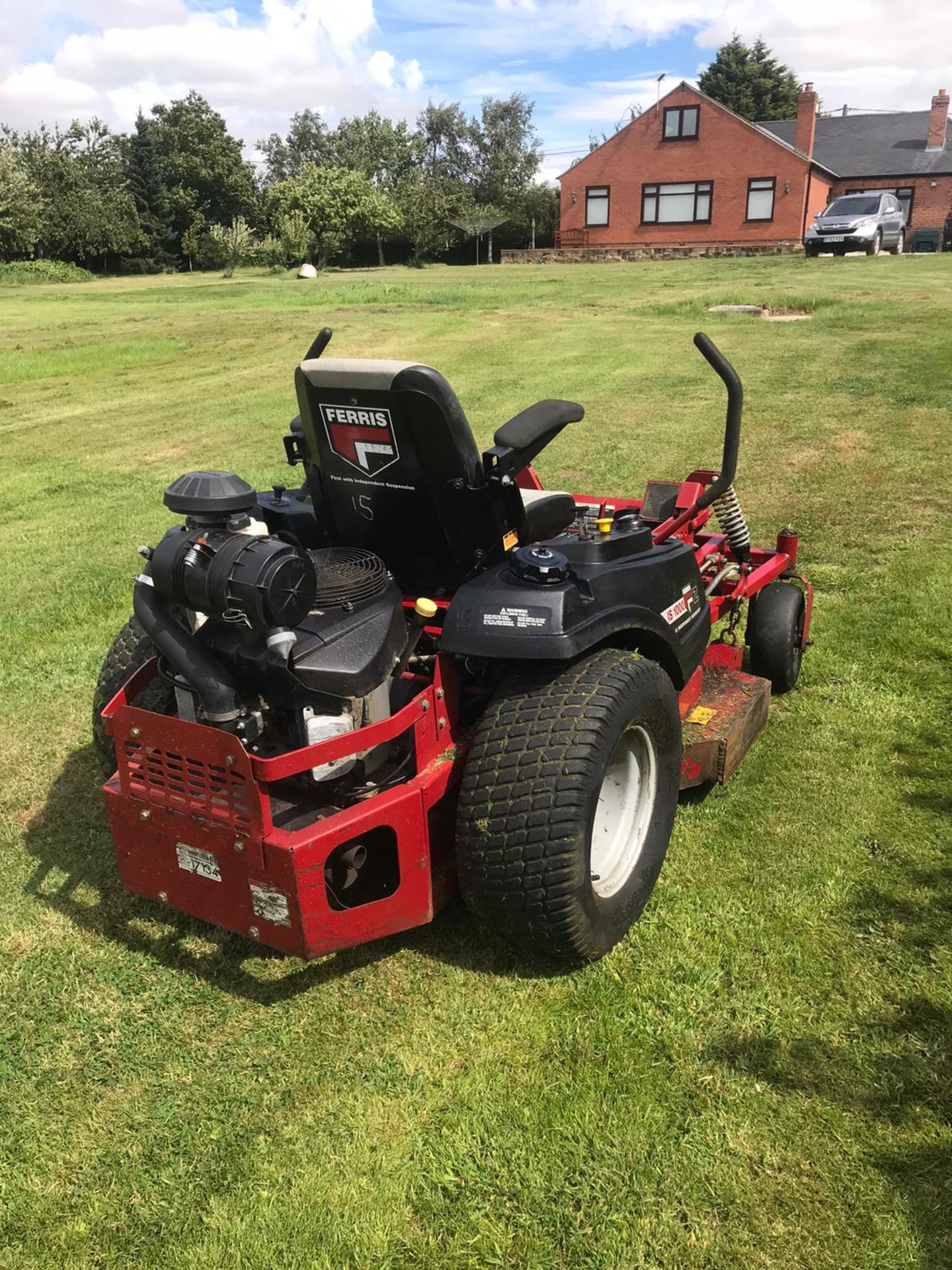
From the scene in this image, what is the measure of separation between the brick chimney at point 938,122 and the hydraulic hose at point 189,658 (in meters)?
44.0

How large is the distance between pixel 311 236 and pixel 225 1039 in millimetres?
40744

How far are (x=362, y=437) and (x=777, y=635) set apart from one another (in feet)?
7.42

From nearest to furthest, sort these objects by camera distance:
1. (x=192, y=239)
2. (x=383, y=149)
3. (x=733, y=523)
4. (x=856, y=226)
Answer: (x=733, y=523)
(x=856, y=226)
(x=192, y=239)
(x=383, y=149)

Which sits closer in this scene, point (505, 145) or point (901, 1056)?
point (901, 1056)

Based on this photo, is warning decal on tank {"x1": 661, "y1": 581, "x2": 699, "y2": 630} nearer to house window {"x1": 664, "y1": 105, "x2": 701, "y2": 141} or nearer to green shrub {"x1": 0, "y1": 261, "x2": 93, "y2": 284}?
house window {"x1": 664, "y1": 105, "x2": 701, "y2": 141}

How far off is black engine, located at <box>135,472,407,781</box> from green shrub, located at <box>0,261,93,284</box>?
39498mm

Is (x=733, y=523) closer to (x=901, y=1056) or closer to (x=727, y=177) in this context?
(x=901, y=1056)

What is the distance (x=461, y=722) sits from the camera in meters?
3.17

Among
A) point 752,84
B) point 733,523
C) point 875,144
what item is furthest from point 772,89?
point 733,523

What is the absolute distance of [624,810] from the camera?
3.17 metres

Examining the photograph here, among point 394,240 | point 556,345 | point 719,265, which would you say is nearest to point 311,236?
point 394,240

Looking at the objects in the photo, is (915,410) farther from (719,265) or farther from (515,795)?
(719,265)

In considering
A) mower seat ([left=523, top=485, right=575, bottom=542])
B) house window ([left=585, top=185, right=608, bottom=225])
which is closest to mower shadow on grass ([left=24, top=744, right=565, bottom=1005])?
mower seat ([left=523, top=485, right=575, bottom=542])

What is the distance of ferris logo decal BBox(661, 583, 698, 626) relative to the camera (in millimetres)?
3268
